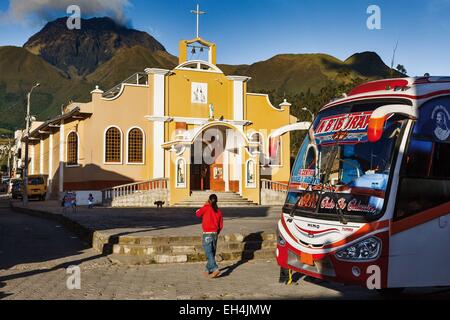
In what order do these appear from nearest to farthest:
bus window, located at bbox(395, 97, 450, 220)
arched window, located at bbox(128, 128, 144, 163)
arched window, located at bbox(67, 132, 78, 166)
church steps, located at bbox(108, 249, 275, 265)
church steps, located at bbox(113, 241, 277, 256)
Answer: bus window, located at bbox(395, 97, 450, 220)
church steps, located at bbox(108, 249, 275, 265)
church steps, located at bbox(113, 241, 277, 256)
arched window, located at bbox(128, 128, 144, 163)
arched window, located at bbox(67, 132, 78, 166)

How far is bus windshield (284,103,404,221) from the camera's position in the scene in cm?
682

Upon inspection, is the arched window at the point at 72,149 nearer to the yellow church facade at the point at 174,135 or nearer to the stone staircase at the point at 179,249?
the yellow church facade at the point at 174,135

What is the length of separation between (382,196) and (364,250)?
709 millimetres

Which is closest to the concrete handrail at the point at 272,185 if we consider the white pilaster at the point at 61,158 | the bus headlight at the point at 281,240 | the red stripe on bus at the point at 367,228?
the white pilaster at the point at 61,158

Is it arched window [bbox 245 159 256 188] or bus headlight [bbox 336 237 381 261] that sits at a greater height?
arched window [bbox 245 159 256 188]

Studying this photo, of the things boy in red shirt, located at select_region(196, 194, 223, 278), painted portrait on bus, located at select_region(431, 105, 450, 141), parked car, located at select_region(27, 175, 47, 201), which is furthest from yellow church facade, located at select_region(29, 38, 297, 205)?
painted portrait on bus, located at select_region(431, 105, 450, 141)

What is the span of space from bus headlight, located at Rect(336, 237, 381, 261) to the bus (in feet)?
0.04

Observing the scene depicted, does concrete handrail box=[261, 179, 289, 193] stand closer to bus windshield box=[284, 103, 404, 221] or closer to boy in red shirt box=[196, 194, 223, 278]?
boy in red shirt box=[196, 194, 223, 278]

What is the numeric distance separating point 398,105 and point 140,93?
25.1 m

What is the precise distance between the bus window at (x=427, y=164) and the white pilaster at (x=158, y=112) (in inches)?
957

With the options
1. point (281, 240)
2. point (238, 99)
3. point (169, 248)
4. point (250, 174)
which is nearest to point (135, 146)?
point (250, 174)
